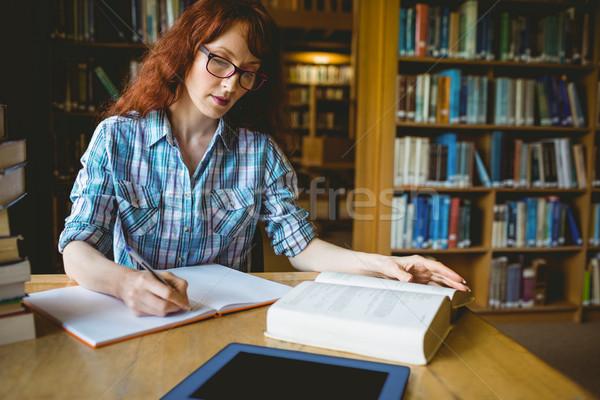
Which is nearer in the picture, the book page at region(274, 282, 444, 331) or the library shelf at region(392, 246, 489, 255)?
the book page at region(274, 282, 444, 331)

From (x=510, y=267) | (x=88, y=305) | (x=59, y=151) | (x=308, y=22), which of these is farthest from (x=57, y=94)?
A: (x=308, y=22)

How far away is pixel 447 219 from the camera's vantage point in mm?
2492

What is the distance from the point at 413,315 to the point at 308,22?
560 centimetres

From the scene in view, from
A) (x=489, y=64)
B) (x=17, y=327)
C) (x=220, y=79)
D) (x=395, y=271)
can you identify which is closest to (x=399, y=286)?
(x=395, y=271)

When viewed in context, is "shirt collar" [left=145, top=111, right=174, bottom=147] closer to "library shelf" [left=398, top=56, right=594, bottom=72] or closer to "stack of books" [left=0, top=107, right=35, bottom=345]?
"stack of books" [left=0, top=107, right=35, bottom=345]

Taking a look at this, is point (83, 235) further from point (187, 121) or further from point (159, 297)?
point (187, 121)

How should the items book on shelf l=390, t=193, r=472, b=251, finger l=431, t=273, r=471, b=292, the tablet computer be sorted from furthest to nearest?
book on shelf l=390, t=193, r=472, b=251 < finger l=431, t=273, r=471, b=292 < the tablet computer

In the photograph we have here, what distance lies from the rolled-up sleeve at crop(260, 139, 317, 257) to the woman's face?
0.22 metres

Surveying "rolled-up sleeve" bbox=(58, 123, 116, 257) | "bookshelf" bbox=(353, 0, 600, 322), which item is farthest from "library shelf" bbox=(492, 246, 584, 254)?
"rolled-up sleeve" bbox=(58, 123, 116, 257)

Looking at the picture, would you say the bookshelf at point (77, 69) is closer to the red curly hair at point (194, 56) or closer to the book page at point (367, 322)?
the red curly hair at point (194, 56)

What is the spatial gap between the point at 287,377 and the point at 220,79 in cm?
81

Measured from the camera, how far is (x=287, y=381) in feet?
1.63

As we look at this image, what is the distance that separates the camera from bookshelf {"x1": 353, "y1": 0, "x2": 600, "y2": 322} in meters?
2.42

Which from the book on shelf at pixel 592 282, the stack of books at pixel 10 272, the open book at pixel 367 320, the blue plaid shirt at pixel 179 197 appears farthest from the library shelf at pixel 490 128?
the stack of books at pixel 10 272
